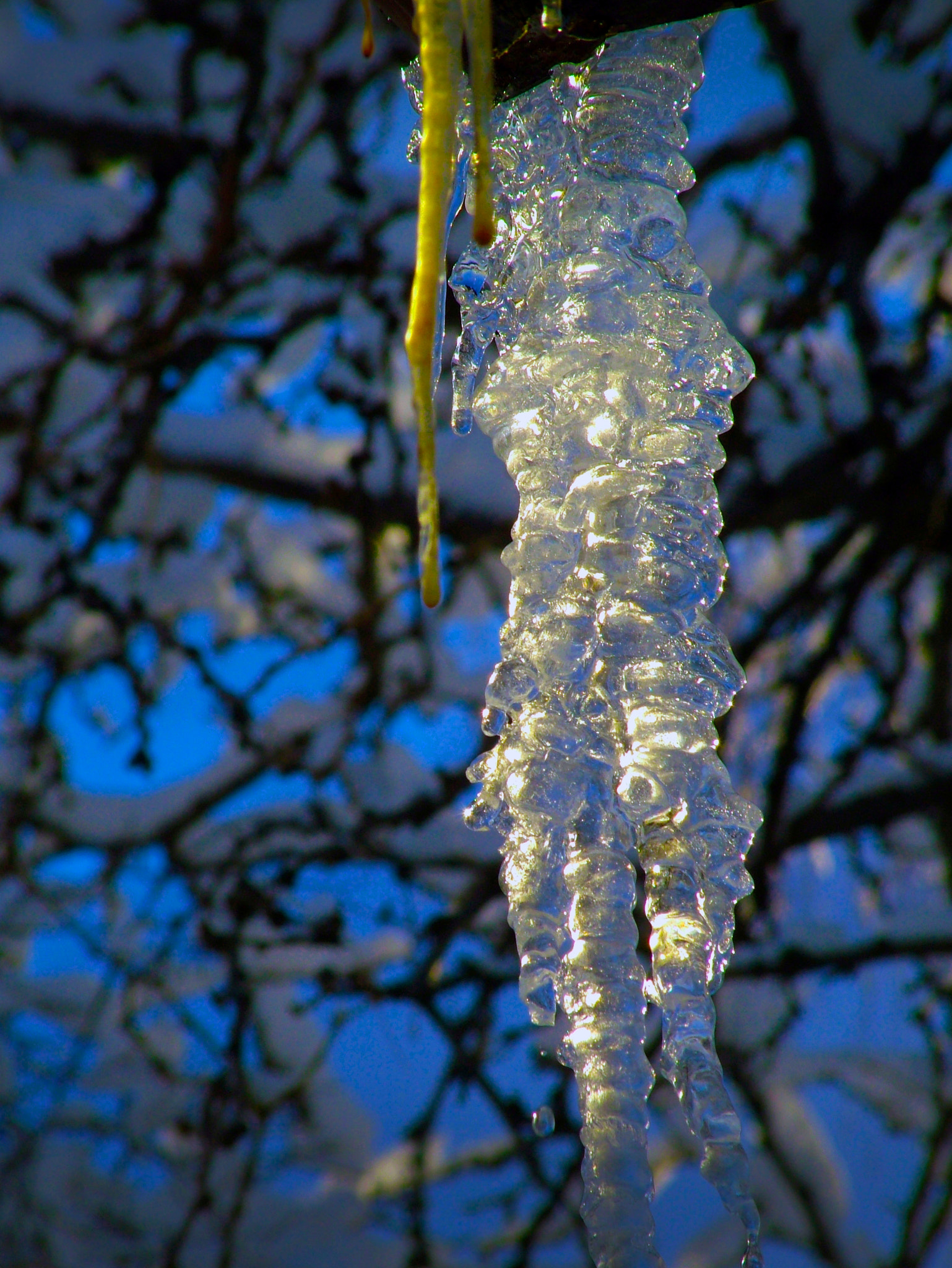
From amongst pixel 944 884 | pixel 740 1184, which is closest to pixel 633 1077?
pixel 740 1184

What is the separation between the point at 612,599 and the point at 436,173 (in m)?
0.30

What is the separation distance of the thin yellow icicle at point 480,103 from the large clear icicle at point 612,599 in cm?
10

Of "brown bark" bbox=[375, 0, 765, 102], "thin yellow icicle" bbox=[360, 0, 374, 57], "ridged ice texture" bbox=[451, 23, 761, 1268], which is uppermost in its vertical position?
"thin yellow icicle" bbox=[360, 0, 374, 57]

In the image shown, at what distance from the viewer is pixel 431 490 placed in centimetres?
66

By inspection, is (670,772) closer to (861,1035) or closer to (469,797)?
(469,797)

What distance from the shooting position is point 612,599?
29.0 inches

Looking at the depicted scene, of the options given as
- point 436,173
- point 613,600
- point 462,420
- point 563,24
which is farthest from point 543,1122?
point 563,24

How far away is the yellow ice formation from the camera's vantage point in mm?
622

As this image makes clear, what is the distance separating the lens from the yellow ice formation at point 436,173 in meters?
0.62

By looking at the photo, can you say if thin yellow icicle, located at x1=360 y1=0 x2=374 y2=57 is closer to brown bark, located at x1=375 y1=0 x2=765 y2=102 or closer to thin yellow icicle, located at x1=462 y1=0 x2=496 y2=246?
brown bark, located at x1=375 y1=0 x2=765 y2=102

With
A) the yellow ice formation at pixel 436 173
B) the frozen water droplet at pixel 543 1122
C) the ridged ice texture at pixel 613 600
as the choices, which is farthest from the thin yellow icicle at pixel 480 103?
the frozen water droplet at pixel 543 1122

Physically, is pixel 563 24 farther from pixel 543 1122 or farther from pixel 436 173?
pixel 543 1122

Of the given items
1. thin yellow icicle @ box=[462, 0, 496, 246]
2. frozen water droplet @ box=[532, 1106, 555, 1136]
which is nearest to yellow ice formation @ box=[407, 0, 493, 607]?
thin yellow icicle @ box=[462, 0, 496, 246]

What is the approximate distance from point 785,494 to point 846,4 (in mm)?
1041
